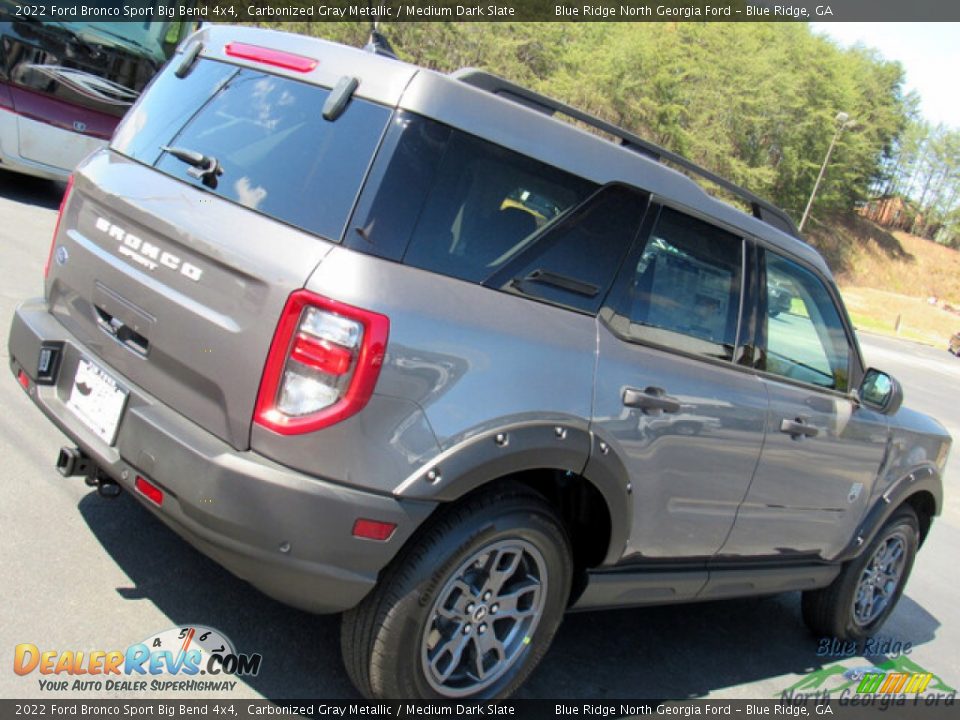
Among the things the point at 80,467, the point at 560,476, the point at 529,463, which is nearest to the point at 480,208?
the point at 529,463

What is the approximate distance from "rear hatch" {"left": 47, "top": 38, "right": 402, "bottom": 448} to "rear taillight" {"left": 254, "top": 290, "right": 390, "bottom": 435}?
53mm

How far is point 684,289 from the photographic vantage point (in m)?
3.43

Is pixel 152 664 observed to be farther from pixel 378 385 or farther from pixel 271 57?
pixel 271 57

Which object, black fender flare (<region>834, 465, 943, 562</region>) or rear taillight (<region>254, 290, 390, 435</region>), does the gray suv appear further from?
black fender flare (<region>834, 465, 943, 562</region>)

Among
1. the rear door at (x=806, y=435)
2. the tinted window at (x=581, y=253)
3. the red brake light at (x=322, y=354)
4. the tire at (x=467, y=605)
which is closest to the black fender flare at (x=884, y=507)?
the rear door at (x=806, y=435)

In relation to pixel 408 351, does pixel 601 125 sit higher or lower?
higher

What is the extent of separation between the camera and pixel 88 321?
3078 mm

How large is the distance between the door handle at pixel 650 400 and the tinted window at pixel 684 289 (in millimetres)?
208

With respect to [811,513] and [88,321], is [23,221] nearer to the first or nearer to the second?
[88,321]

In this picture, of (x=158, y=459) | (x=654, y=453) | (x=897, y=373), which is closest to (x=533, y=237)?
(x=654, y=453)

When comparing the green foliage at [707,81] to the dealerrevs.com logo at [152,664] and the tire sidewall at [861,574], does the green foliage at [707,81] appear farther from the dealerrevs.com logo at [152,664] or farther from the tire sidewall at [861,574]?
the dealerrevs.com logo at [152,664]

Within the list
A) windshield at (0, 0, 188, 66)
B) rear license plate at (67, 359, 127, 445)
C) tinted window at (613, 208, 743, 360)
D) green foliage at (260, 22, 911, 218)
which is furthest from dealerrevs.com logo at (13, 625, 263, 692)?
green foliage at (260, 22, 911, 218)

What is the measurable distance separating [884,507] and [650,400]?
7.17ft

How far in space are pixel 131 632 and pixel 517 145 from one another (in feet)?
7.08
